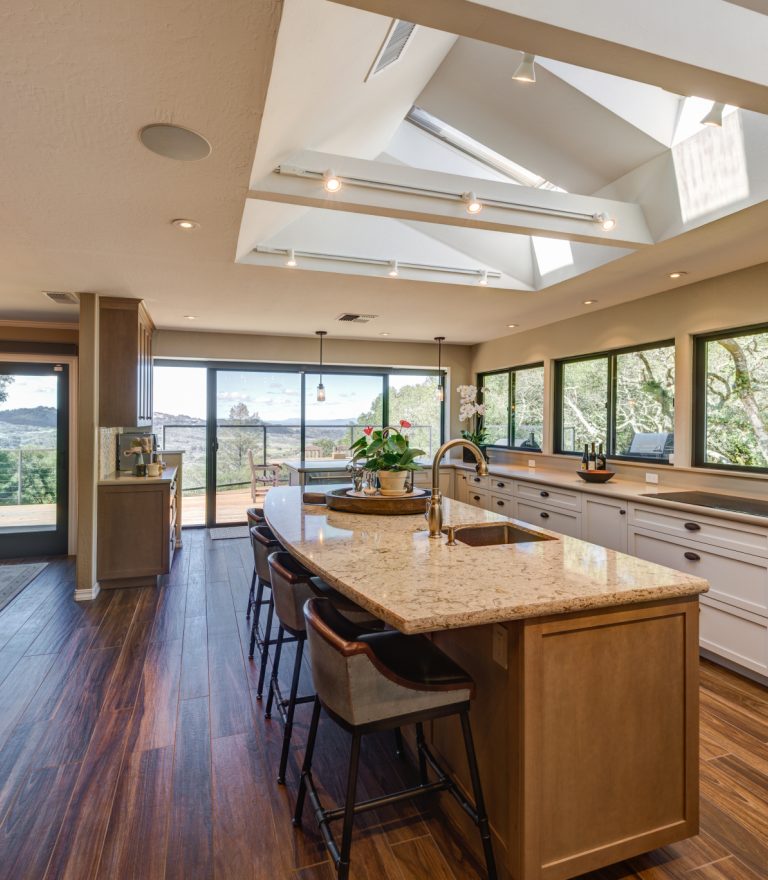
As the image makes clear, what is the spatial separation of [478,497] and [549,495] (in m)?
1.43

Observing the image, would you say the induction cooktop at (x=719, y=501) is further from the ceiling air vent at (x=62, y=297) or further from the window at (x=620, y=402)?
the ceiling air vent at (x=62, y=297)

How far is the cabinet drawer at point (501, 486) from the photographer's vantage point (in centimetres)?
516

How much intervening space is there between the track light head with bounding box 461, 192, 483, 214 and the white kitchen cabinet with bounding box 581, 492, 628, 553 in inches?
88.8

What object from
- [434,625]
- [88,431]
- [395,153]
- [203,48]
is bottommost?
[434,625]

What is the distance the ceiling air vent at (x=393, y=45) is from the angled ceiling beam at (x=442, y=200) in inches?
16.0

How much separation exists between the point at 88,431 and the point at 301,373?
3.22 meters

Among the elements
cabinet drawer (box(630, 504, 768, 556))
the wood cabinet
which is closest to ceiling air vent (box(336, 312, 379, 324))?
the wood cabinet

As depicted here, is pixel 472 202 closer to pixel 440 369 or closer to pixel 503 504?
pixel 503 504

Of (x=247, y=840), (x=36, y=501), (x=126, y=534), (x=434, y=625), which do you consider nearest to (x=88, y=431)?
(x=126, y=534)

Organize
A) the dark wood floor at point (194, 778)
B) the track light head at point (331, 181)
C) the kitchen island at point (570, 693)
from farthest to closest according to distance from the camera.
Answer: the track light head at point (331, 181) → the dark wood floor at point (194, 778) → the kitchen island at point (570, 693)

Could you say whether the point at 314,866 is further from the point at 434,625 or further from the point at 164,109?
the point at 164,109

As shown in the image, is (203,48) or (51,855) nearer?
(203,48)

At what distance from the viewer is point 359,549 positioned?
2027 millimetres

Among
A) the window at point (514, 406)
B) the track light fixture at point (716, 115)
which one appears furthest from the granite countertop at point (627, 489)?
the track light fixture at point (716, 115)
